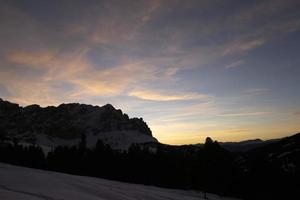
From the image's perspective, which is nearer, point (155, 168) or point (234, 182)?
point (234, 182)

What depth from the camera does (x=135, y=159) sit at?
87125 millimetres

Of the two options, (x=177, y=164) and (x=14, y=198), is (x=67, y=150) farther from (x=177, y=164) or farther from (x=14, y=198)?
(x=14, y=198)

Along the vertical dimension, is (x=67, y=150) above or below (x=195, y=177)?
above

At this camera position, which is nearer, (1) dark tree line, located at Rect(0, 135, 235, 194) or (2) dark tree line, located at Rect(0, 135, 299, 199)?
(1) dark tree line, located at Rect(0, 135, 235, 194)

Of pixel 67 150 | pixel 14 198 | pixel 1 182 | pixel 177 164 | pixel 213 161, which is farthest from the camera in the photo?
pixel 67 150

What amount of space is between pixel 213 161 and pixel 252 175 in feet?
34.6

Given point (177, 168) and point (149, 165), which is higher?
point (149, 165)

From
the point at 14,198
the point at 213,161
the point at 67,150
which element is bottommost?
the point at 14,198

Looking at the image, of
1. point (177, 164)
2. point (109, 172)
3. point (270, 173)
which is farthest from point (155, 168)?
point (270, 173)

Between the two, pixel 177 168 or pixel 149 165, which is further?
pixel 149 165

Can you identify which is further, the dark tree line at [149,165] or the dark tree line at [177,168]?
the dark tree line at [177,168]

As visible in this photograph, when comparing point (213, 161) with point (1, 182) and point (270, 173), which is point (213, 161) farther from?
point (1, 182)

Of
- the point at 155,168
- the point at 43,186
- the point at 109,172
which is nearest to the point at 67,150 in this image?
the point at 109,172

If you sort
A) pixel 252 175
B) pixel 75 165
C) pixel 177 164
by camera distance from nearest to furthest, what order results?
pixel 252 175 < pixel 177 164 < pixel 75 165
